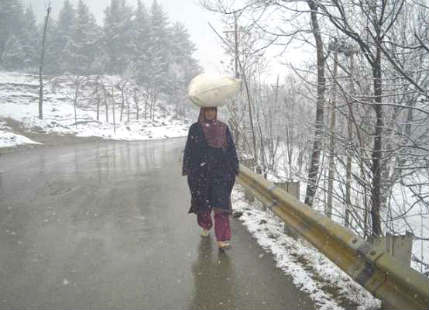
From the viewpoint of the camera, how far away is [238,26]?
26.4 feet

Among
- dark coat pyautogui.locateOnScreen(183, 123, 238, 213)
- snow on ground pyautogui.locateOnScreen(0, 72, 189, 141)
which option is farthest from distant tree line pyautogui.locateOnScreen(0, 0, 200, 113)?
dark coat pyautogui.locateOnScreen(183, 123, 238, 213)

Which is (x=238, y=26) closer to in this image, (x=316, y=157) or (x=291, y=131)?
(x=291, y=131)

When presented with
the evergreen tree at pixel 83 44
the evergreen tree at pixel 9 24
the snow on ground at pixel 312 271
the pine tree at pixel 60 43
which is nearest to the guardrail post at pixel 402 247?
the snow on ground at pixel 312 271

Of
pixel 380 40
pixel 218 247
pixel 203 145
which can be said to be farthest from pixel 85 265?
pixel 380 40

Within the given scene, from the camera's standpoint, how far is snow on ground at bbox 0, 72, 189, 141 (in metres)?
35.2

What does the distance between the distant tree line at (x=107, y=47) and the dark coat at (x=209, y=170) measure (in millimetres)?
63805

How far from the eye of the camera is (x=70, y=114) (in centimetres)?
4228

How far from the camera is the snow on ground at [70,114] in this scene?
3522 centimetres

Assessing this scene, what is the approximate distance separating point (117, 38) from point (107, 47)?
3.40 meters

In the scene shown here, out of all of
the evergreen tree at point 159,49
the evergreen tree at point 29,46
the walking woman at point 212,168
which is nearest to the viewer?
the walking woman at point 212,168

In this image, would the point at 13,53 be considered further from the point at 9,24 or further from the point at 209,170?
the point at 209,170

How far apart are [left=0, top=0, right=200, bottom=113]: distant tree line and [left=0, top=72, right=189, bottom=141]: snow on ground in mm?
4930

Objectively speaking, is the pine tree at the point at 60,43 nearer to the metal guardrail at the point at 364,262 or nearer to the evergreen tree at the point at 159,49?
the evergreen tree at the point at 159,49

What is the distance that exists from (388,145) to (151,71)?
66.4 metres
